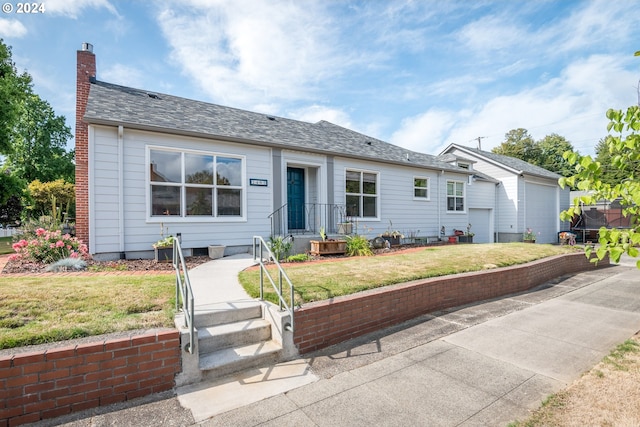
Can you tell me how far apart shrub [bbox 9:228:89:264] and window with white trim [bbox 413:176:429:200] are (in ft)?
38.9

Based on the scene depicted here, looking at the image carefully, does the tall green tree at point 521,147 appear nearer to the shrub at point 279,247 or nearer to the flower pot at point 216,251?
the shrub at point 279,247

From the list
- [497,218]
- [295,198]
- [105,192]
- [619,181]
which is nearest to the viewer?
[619,181]

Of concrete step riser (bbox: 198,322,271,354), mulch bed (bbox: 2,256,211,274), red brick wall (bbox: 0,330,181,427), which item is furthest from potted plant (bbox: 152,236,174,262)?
red brick wall (bbox: 0,330,181,427)

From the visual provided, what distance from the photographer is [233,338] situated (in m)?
3.74

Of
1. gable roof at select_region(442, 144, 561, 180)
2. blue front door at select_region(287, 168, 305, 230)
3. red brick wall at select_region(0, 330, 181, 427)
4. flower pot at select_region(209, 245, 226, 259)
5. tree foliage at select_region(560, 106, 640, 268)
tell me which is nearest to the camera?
tree foliage at select_region(560, 106, 640, 268)

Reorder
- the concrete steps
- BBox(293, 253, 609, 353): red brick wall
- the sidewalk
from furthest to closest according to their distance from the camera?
BBox(293, 253, 609, 353): red brick wall
the concrete steps
the sidewalk

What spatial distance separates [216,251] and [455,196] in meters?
Answer: 12.2

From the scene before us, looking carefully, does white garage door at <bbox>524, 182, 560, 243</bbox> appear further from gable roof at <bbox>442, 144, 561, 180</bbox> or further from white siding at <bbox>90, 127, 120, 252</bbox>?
white siding at <bbox>90, 127, 120, 252</bbox>

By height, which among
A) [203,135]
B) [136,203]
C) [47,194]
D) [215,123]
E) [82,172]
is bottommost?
[136,203]

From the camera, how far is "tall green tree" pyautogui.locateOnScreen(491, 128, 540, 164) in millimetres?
39031

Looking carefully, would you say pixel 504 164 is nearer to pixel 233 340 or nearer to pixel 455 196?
pixel 455 196

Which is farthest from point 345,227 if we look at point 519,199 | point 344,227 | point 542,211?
point 542,211

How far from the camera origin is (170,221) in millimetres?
8055

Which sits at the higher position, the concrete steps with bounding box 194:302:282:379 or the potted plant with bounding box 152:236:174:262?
the potted plant with bounding box 152:236:174:262
